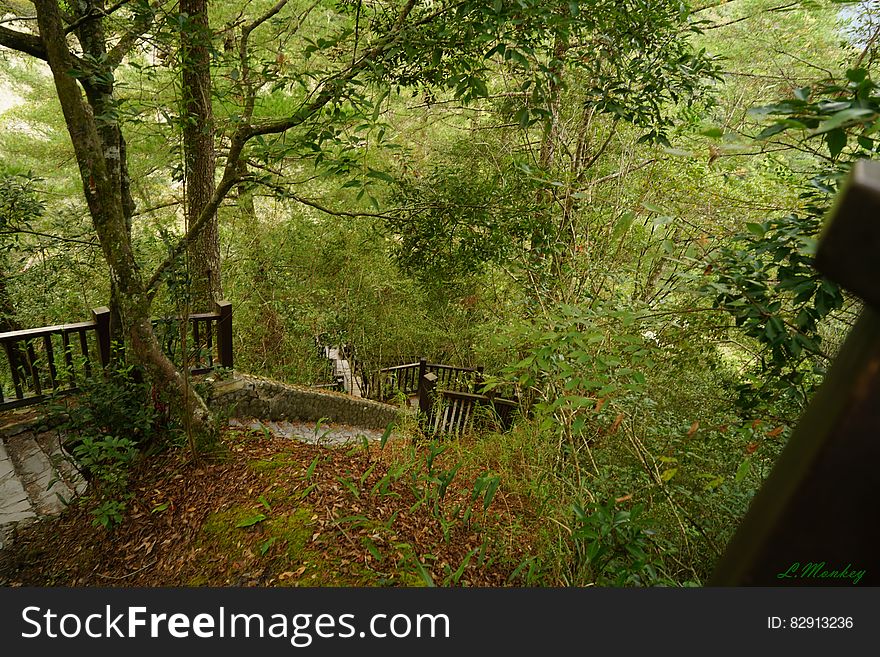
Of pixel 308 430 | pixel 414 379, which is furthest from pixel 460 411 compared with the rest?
pixel 414 379

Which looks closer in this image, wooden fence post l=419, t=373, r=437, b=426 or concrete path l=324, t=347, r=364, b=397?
wooden fence post l=419, t=373, r=437, b=426

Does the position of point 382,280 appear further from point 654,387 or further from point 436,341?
point 654,387

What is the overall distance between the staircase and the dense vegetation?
1.22 m

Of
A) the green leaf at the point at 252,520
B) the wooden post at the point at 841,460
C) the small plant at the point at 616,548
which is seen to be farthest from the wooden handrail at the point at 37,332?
the wooden post at the point at 841,460

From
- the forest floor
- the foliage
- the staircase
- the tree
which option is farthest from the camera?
the staircase

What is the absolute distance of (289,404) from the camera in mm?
5578

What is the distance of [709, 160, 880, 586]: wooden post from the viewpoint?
0.43 m

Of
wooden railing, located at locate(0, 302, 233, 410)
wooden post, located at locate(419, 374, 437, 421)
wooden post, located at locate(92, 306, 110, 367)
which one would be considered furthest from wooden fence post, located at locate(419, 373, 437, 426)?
wooden post, located at locate(92, 306, 110, 367)

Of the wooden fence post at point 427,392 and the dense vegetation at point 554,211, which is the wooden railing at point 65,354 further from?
the wooden fence post at point 427,392

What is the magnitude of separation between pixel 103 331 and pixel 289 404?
218 centimetres

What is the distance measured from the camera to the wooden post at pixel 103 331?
13.4 ft

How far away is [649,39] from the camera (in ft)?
8.57

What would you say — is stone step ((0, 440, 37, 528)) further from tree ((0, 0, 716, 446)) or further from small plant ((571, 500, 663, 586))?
small plant ((571, 500, 663, 586))

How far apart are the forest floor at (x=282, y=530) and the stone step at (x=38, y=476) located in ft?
0.77
